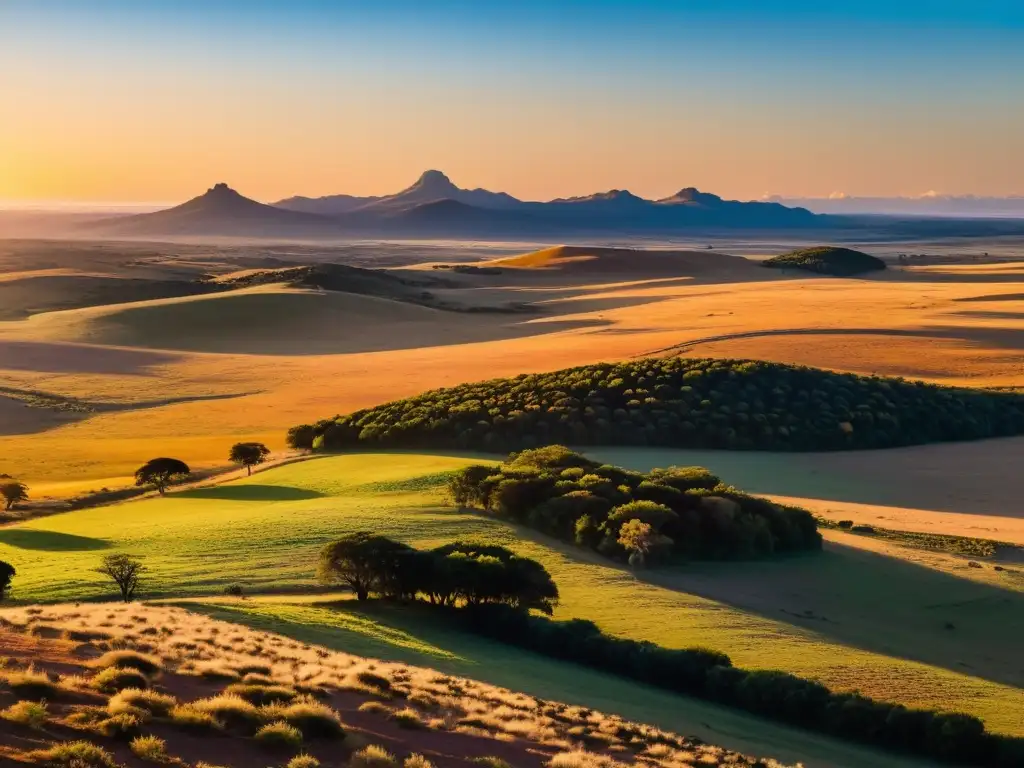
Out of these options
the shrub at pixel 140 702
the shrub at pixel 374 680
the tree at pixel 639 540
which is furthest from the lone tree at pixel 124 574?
the tree at pixel 639 540

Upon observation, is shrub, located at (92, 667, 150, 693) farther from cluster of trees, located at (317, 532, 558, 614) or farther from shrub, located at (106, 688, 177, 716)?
cluster of trees, located at (317, 532, 558, 614)

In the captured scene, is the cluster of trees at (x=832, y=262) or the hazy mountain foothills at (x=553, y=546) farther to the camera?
the cluster of trees at (x=832, y=262)

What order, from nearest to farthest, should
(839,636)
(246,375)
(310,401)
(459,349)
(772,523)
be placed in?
(839,636) < (772,523) < (310,401) < (246,375) < (459,349)

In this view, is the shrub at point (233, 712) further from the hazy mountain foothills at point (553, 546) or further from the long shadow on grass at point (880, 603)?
the long shadow on grass at point (880, 603)

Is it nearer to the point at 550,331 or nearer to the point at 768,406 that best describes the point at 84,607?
the point at 768,406

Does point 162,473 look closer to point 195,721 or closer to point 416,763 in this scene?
point 195,721

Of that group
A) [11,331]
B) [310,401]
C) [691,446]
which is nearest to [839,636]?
[691,446]
